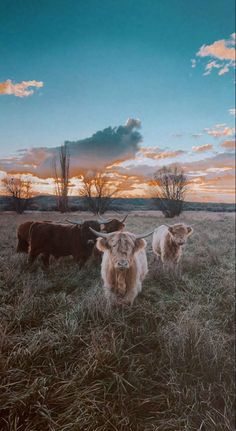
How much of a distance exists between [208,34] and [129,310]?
392cm

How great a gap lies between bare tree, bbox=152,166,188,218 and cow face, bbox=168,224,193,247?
0.20 m

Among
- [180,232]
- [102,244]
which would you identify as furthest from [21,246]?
[180,232]

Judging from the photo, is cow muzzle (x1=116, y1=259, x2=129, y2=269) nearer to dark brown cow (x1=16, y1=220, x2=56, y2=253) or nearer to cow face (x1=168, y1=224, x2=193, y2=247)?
dark brown cow (x1=16, y1=220, x2=56, y2=253)

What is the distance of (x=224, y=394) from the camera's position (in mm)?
2783

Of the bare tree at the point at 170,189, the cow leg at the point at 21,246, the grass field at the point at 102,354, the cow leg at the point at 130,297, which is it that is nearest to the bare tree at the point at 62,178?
the grass field at the point at 102,354

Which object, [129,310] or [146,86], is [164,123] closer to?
[146,86]

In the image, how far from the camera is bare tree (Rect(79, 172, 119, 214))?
12.0 feet

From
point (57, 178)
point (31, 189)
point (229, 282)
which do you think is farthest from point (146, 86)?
point (229, 282)

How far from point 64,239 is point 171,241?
157cm

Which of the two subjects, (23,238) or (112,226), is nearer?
(23,238)

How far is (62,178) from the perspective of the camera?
3.54m

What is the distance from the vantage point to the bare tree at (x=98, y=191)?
3648 mm

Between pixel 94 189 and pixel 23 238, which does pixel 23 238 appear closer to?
pixel 23 238

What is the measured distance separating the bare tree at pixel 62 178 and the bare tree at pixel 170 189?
51.9 inches
